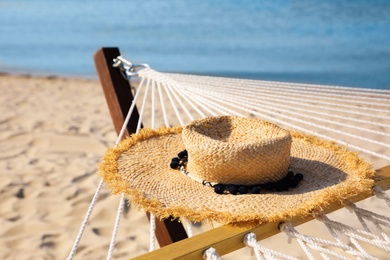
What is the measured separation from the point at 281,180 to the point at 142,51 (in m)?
7.05

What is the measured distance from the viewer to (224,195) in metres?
0.83

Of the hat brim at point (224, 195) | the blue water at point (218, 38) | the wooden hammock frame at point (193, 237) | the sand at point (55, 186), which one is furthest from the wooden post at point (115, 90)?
the blue water at point (218, 38)

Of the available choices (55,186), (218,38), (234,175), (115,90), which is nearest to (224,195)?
(234,175)

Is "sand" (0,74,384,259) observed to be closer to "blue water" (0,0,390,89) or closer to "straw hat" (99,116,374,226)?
"straw hat" (99,116,374,226)

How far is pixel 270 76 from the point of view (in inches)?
244

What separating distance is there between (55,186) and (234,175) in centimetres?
167

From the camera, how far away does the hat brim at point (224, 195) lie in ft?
2.47

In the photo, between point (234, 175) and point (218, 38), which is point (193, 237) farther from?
point (218, 38)

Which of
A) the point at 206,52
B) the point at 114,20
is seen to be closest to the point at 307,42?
the point at 206,52

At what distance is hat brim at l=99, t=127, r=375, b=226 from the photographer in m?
0.75

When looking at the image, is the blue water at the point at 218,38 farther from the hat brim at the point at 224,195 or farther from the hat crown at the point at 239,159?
the hat crown at the point at 239,159

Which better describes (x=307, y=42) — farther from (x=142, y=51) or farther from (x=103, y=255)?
(x=103, y=255)

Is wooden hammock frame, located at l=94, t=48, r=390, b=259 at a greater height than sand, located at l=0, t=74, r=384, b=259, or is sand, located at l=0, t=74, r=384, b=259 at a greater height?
wooden hammock frame, located at l=94, t=48, r=390, b=259

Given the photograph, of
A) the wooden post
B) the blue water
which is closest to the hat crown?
the wooden post
